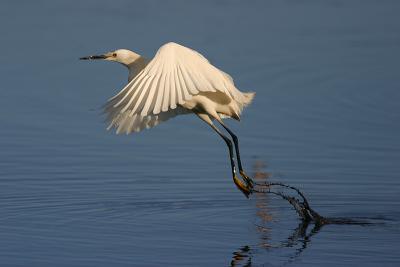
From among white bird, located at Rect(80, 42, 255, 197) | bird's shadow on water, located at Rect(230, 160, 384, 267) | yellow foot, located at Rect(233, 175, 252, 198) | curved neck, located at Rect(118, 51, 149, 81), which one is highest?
curved neck, located at Rect(118, 51, 149, 81)

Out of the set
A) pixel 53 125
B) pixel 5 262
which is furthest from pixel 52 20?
pixel 5 262

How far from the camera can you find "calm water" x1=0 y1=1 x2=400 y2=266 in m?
10.1

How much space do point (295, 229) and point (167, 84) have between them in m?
2.01

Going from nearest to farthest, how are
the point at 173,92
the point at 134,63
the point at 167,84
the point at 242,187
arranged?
the point at 173,92 → the point at 167,84 → the point at 242,187 → the point at 134,63

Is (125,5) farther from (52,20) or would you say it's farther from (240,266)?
(240,266)

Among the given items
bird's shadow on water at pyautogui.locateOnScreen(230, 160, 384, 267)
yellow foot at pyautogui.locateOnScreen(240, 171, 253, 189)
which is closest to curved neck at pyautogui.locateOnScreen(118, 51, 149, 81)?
yellow foot at pyautogui.locateOnScreen(240, 171, 253, 189)

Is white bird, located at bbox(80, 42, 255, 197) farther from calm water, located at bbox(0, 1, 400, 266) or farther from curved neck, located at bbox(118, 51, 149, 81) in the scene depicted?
calm water, located at bbox(0, 1, 400, 266)

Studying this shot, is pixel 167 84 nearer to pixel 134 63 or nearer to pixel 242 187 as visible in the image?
pixel 242 187

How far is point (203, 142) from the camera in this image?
543 inches

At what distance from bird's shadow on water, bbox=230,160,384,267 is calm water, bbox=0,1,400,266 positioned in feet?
0.10

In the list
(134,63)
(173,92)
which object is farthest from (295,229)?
(134,63)

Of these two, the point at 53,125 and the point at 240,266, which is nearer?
the point at 240,266

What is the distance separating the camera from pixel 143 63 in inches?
472

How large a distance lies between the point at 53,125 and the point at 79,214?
3.32 m
